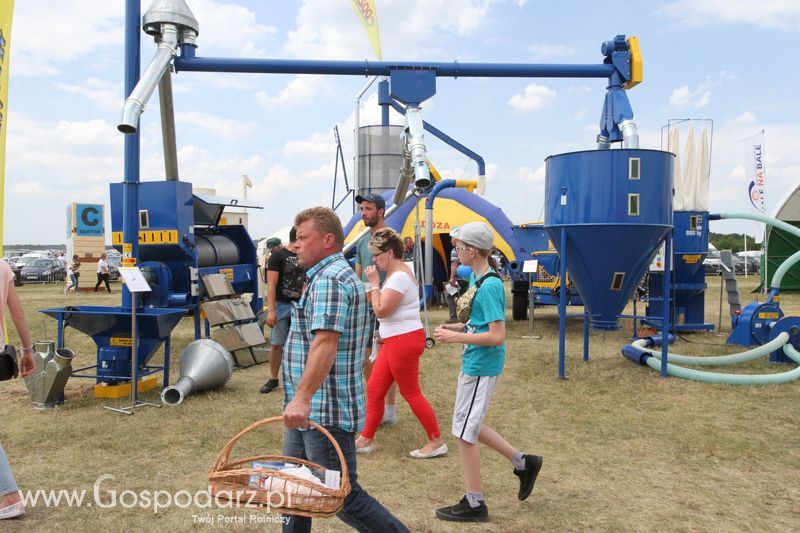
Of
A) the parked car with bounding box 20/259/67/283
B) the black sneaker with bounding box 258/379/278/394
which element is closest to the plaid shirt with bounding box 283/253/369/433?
the black sneaker with bounding box 258/379/278/394

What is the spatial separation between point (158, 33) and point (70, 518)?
5.68 meters

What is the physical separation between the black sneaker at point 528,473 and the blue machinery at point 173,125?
11.2 feet

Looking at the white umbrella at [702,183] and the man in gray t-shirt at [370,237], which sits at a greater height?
the white umbrella at [702,183]

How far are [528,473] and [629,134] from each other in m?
5.70

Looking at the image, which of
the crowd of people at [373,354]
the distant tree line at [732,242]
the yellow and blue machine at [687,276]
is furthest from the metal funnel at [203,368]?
the distant tree line at [732,242]

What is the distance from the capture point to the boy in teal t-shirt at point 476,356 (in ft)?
11.7

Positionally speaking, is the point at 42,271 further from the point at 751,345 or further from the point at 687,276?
the point at 751,345

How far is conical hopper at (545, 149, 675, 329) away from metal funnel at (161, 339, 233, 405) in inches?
173

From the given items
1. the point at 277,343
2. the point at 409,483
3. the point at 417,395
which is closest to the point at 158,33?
the point at 277,343

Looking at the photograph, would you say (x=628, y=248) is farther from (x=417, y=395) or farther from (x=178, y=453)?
(x=178, y=453)

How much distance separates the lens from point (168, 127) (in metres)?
8.17

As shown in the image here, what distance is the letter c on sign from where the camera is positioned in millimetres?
24391

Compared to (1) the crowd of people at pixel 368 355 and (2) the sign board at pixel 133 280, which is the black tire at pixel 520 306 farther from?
(2) the sign board at pixel 133 280

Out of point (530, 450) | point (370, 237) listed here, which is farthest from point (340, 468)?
point (530, 450)
